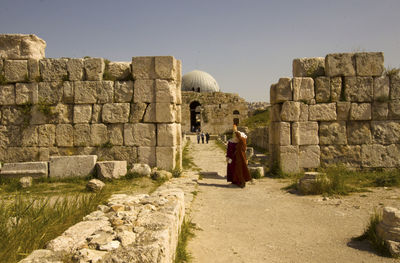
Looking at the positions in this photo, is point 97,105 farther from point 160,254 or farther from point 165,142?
point 160,254

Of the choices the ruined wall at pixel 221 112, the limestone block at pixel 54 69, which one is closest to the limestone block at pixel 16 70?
the limestone block at pixel 54 69

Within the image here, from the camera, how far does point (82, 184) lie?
7395mm

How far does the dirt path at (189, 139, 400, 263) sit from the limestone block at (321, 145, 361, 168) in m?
1.71

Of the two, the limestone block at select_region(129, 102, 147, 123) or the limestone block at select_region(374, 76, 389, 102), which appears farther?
the limestone block at select_region(374, 76, 389, 102)

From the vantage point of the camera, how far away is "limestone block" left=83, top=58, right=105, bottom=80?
838 cm

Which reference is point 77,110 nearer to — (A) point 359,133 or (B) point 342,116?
(B) point 342,116

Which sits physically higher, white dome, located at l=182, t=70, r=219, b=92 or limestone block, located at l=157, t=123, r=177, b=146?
white dome, located at l=182, t=70, r=219, b=92

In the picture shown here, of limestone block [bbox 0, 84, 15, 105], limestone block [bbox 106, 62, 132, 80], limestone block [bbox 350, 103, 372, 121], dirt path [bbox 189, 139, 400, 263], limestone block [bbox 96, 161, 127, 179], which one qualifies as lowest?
dirt path [bbox 189, 139, 400, 263]

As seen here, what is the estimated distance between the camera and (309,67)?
876 centimetres

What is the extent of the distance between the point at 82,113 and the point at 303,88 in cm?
656

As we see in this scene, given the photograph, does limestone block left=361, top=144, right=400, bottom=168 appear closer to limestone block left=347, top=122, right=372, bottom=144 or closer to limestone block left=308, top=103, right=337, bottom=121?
limestone block left=347, top=122, right=372, bottom=144

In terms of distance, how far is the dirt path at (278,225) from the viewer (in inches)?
144

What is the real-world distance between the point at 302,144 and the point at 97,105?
6149 mm

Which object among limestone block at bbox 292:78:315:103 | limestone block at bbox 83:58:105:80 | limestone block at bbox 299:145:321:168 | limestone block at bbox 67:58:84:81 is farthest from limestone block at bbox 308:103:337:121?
limestone block at bbox 67:58:84:81
